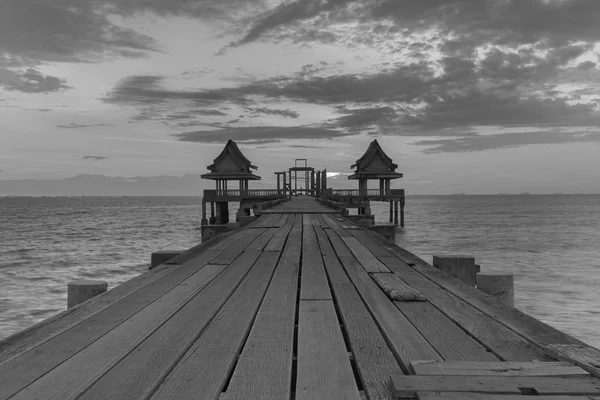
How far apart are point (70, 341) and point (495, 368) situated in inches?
90.7

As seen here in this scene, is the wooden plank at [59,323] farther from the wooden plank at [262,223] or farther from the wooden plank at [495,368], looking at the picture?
the wooden plank at [262,223]

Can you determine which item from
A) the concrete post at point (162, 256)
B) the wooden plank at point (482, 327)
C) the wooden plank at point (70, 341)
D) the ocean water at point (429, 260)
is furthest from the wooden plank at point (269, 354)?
the ocean water at point (429, 260)

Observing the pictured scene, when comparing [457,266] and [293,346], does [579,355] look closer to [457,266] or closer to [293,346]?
[293,346]

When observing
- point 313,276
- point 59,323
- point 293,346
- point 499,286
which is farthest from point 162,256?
point 499,286

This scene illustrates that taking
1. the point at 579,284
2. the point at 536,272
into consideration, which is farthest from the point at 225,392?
the point at 536,272

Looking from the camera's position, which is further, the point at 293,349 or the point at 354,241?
the point at 354,241

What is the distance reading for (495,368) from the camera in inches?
84.9

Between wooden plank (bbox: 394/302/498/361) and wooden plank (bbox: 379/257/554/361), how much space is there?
5 centimetres

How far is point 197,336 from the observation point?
2.75m

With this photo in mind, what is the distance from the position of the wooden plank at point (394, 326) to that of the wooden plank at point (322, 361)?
0.28 m

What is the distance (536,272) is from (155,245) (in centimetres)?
2294

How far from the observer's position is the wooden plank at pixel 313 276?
12.8 ft

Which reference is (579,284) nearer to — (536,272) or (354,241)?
(536,272)

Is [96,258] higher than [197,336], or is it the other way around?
[197,336]
